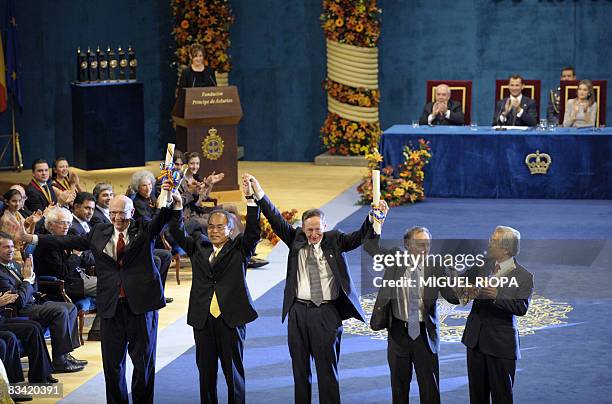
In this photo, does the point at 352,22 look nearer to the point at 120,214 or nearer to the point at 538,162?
the point at 538,162

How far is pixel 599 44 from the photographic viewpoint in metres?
16.9

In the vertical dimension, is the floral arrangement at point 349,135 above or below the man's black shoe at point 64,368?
above

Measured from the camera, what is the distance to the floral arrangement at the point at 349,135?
17.2 metres

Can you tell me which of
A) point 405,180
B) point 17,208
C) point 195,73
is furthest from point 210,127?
point 17,208

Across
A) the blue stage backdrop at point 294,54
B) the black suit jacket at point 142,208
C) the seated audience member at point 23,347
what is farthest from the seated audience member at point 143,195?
the blue stage backdrop at point 294,54

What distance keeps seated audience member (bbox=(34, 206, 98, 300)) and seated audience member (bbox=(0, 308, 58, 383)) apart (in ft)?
2.51

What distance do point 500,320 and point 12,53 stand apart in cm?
1142

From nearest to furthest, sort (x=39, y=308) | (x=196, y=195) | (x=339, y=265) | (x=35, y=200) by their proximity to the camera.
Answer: (x=339, y=265), (x=39, y=308), (x=35, y=200), (x=196, y=195)

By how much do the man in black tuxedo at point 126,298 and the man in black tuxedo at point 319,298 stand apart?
31.2 inches

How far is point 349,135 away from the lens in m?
17.2

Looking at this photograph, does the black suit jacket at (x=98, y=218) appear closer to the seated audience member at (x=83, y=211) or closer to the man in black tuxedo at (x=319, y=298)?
the seated audience member at (x=83, y=211)

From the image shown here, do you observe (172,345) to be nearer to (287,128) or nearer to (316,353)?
(316,353)

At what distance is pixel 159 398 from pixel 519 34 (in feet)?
36.1

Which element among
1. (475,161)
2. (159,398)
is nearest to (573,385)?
(159,398)
